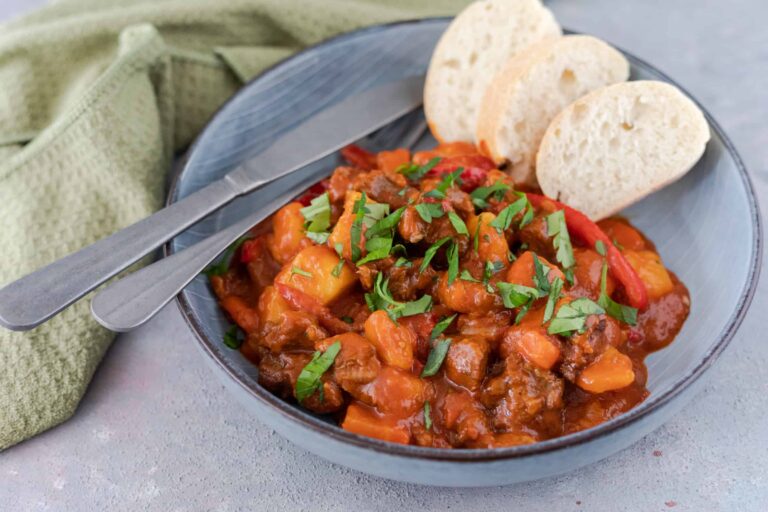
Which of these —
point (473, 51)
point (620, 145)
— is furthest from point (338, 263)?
point (473, 51)

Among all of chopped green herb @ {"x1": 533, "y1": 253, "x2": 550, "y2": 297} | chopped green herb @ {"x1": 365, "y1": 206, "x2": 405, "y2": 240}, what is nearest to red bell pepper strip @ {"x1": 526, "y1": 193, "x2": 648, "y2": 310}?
chopped green herb @ {"x1": 533, "y1": 253, "x2": 550, "y2": 297}

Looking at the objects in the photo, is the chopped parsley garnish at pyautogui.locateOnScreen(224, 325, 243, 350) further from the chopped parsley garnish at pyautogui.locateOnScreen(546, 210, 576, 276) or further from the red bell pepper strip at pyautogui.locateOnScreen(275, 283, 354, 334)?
the chopped parsley garnish at pyautogui.locateOnScreen(546, 210, 576, 276)

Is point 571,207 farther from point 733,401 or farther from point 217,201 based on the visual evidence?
point 217,201

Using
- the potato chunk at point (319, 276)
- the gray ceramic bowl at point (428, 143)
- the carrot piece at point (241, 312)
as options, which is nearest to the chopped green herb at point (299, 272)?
the potato chunk at point (319, 276)

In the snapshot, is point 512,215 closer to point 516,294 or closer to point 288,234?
point 516,294

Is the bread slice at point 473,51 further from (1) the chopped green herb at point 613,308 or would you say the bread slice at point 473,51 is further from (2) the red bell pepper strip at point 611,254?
(1) the chopped green herb at point 613,308

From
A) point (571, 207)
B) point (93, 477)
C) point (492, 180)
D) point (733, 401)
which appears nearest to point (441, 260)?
point (492, 180)
